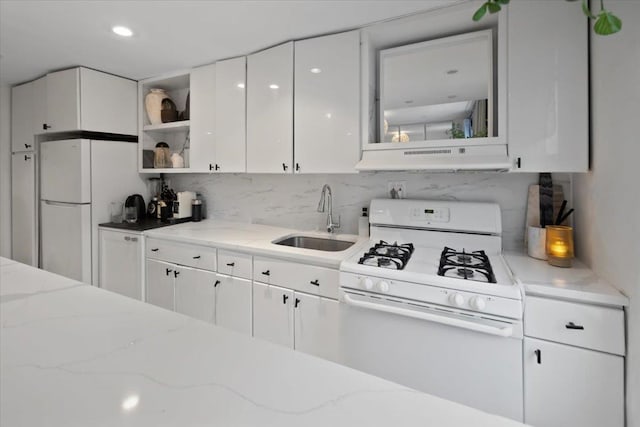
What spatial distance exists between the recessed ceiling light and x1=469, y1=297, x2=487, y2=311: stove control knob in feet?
8.22

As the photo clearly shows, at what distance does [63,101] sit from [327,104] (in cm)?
234

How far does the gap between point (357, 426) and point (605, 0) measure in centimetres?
179

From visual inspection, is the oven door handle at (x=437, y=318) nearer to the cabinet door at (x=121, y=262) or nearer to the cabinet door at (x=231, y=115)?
the cabinet door at (x=231, y=115)

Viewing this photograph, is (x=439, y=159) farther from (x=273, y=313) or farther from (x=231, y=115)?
(x=231, y=115)

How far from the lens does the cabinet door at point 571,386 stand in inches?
47.8

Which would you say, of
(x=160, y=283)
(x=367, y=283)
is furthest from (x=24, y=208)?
(x=367, y=283)

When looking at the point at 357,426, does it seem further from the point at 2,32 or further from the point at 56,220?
the point at 56,220

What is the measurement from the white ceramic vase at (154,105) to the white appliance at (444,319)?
2.42 meters

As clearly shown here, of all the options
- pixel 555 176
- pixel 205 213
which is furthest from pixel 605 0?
pixel 205 213

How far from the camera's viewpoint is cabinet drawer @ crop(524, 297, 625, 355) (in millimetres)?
1206

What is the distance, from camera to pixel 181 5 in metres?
1.75

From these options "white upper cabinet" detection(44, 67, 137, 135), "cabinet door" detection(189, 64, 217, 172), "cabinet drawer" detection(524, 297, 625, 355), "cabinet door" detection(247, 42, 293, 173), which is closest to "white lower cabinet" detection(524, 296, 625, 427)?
"cabinet drawer" detection(524, 297, 625, 355)

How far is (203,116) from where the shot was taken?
104 inches

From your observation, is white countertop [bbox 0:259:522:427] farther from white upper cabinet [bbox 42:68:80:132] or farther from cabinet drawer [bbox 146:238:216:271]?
white upper cabinet [bbox 42:68:80:132]
